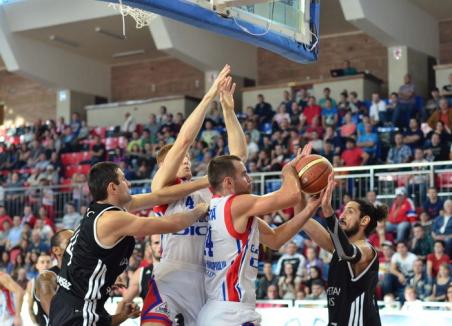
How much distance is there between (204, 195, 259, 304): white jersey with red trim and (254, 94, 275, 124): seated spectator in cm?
1448

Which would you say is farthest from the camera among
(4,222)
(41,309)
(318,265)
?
(4,222)

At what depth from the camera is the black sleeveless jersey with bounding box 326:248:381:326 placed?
665cm

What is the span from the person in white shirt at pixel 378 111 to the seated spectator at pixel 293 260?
182 inches

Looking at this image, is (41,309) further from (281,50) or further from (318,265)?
(318,265)

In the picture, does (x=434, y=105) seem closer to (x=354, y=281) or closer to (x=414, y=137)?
(x=414, y=137)

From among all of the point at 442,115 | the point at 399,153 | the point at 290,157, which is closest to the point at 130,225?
the point at 399,153

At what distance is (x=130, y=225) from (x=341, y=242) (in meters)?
1.55

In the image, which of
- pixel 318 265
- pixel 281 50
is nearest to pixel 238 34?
pixel 281 50

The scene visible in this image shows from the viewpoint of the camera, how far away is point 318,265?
1417 cm

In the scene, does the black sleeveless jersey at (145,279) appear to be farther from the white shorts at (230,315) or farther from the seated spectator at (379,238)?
the seated spectator at (379,238)

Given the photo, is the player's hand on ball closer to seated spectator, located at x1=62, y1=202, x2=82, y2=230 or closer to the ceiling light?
seated spectator, located at x1=62, y1=202, x2=82, y2=230

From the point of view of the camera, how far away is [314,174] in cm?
621

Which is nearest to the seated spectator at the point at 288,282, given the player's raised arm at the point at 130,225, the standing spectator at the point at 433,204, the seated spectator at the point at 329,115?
the standing spectator at the point at 433,204

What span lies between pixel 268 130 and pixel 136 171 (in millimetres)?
3192
